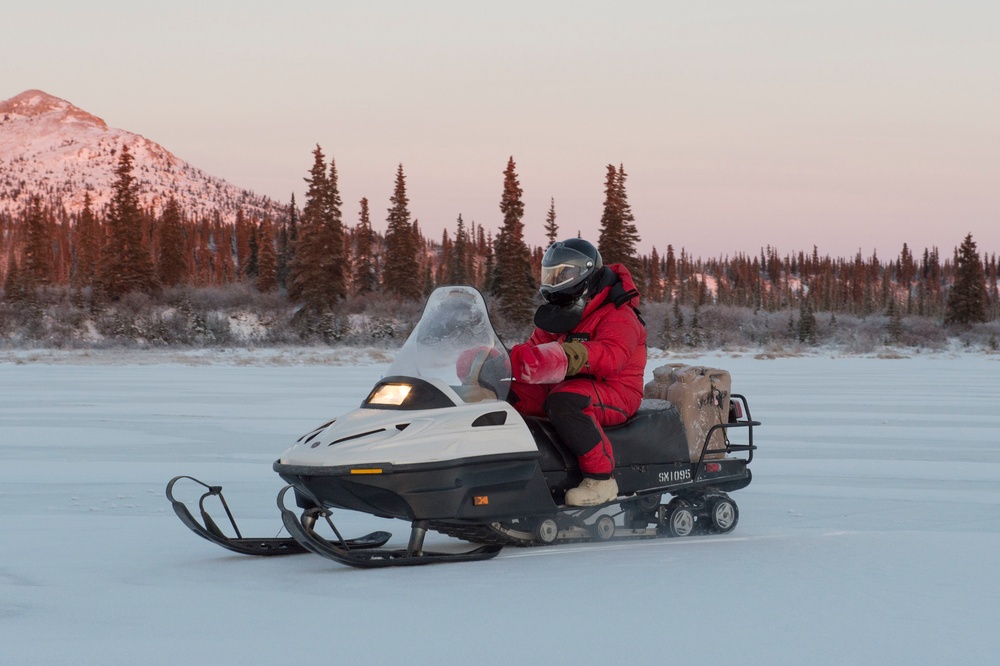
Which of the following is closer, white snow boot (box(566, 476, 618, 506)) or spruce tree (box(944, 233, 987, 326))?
white snow boot (box(566, 476, 618, 506))

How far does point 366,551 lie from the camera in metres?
4.20

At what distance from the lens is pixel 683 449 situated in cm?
516

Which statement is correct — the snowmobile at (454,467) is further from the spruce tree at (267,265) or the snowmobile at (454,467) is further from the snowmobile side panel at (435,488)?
the spruce tree at (267,265)

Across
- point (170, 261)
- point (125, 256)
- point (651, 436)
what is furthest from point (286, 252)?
point (651, 436)

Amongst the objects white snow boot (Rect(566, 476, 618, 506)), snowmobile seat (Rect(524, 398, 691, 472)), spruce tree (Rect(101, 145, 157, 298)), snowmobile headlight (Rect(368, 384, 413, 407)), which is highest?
spruce tree (Rect(101, 145, 157, 298))

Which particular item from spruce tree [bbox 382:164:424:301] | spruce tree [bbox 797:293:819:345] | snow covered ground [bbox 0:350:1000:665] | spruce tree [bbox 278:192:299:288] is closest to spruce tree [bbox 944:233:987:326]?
spruce tree [bbox 797:293:819:345]

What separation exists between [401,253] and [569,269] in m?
49.3

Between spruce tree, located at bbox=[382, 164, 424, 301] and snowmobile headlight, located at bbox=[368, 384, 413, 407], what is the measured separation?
49.1 metres

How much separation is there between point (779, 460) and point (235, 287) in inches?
1975

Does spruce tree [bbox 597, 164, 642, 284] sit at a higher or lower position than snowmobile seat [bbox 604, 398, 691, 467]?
higher

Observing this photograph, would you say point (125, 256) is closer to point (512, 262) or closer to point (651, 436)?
point (512, 262)

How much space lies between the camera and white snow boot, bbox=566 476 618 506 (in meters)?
4.49

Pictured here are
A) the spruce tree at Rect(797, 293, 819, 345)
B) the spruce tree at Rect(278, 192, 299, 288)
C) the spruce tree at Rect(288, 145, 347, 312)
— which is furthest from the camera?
the spruce tree at Rect(278, 192, 299, 288)

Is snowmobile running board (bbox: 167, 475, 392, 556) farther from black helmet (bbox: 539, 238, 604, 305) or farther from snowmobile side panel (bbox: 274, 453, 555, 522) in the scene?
black helmet (bbox: 539, 238, 604, 305)
